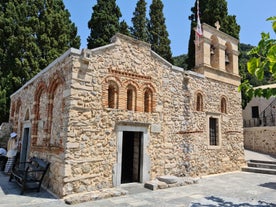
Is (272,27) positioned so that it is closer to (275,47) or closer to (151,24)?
(275,47)

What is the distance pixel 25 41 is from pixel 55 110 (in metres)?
9.70

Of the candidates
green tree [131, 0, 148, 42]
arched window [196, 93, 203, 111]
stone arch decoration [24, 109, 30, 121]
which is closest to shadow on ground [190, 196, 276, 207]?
arched window [196, 93, 203, 111]

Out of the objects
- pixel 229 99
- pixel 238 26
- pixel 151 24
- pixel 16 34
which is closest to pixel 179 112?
pixel 229 99

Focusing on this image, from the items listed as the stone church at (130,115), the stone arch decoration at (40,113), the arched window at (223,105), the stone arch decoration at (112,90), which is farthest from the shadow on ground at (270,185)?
the stone arch decoration at (40,113)

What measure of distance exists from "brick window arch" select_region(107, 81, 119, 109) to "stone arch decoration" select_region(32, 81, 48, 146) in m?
2.30

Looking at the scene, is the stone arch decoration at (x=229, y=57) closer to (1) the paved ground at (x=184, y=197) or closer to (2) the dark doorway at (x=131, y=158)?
(1) the paved ground at (x=184, y=197)

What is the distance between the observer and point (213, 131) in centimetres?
1005

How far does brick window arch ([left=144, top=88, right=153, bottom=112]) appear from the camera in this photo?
7868 millimetres

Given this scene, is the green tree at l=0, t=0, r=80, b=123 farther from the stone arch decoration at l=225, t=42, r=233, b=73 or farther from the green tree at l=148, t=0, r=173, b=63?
the stone arch decoration at l=225, t=42, r=233, b=73

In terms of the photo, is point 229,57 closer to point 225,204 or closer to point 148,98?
point 148,98

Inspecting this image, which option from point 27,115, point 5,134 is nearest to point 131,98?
point 27,115

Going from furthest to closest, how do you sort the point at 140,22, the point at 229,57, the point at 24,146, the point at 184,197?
1. the point at 140,22
2. the point at 229,57
3. the point at 24,146
4. the point at 184,197

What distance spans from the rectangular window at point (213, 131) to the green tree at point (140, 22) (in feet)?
43.6

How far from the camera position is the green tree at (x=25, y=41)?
14188mm
